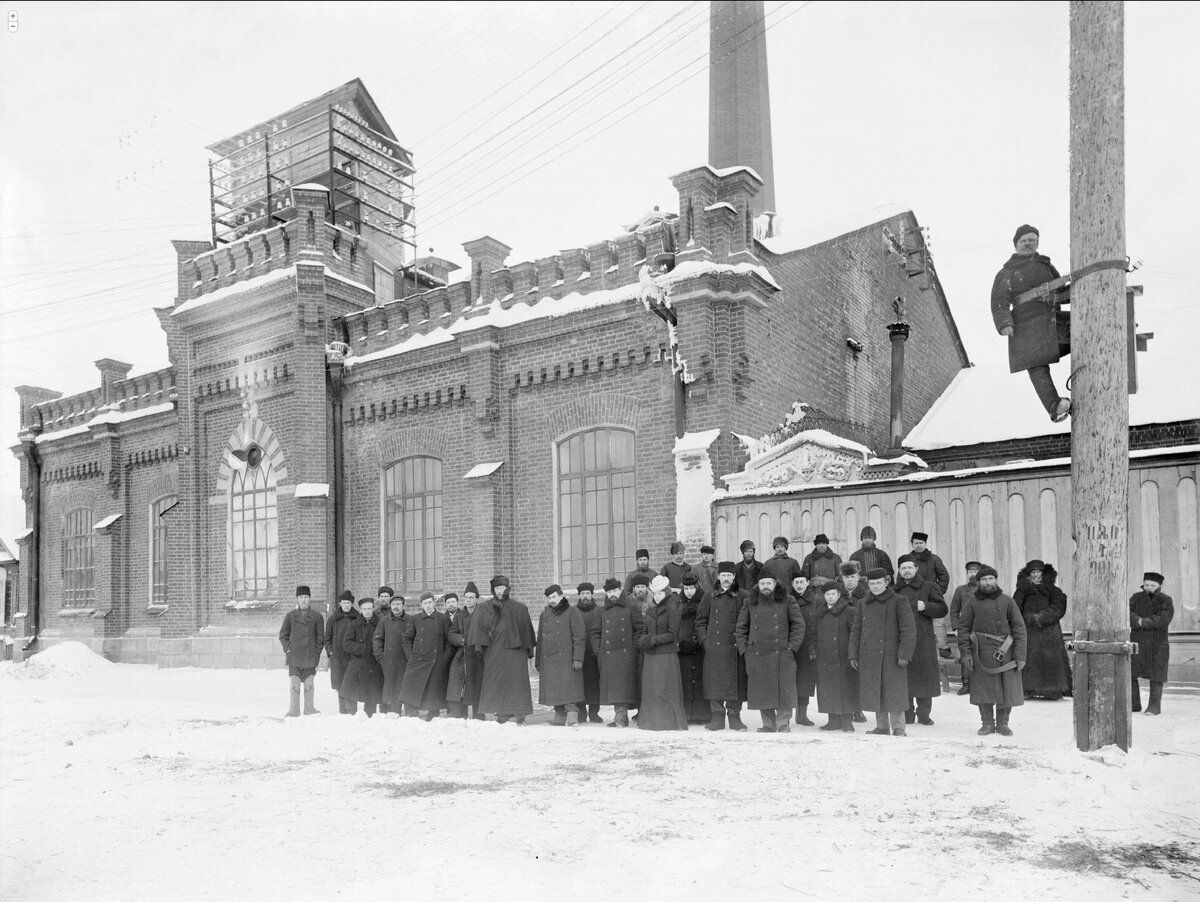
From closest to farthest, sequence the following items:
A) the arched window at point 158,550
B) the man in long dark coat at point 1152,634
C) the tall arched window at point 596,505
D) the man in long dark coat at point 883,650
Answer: the man in long dark coat at point 883,650, the man in long dark coat at point 1152,634, the tall arched window at point 596,505, the arched window at point 158,550

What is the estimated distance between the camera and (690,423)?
44.7 ft

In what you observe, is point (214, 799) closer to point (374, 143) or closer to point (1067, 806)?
point (1067, 806)

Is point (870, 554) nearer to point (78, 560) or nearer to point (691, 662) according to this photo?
point (691, 662)

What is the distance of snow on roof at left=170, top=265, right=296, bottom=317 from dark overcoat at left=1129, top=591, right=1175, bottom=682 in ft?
45.0

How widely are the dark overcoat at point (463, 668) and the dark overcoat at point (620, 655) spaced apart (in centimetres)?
151

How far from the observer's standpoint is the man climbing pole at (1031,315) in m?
6.73

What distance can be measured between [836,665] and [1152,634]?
9.34 feet

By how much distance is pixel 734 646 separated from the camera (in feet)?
32.7

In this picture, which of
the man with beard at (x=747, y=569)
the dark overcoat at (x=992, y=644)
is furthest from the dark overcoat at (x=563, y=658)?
the dark overcoat at (x=992, y=644)

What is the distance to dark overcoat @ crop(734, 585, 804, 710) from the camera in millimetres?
9500

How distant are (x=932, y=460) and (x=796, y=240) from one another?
14.3ft

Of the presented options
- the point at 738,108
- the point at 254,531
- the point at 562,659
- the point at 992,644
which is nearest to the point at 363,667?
the point at 562,659

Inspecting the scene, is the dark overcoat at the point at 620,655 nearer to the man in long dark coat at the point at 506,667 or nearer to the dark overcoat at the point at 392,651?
the man in long dark coat at the point at 506,667

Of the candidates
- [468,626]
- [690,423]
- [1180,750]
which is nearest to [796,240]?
[690,423]
